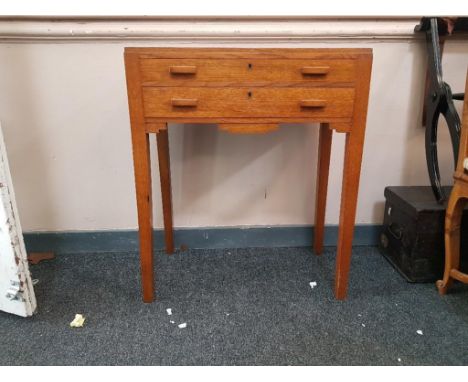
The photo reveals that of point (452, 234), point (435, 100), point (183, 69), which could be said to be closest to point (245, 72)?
point (183, 69)

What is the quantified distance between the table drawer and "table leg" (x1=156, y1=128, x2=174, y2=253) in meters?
0.30

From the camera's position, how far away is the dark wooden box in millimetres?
1186

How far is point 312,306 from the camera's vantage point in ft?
3.72

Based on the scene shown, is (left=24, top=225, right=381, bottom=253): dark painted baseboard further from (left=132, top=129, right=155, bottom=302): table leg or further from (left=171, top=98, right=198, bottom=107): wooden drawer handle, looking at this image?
(left=171, top=98, right=198, bottom=107): wooden drawer handle

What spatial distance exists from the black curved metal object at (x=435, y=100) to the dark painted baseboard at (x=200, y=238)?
0.37m

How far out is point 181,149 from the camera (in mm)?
1391

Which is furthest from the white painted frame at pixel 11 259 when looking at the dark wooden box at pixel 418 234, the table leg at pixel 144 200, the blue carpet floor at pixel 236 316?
the dark wooden box at pixel 418 234

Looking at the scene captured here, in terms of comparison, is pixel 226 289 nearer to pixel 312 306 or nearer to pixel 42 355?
pixel 312 306

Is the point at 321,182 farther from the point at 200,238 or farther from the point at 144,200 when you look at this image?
the point at 144,200

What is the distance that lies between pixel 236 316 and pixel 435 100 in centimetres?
92

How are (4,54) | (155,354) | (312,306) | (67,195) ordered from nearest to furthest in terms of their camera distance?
1. (155,354)
2. (312,306)
3. (4,54)
4. (67,195)

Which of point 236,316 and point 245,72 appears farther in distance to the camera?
point 236,316
